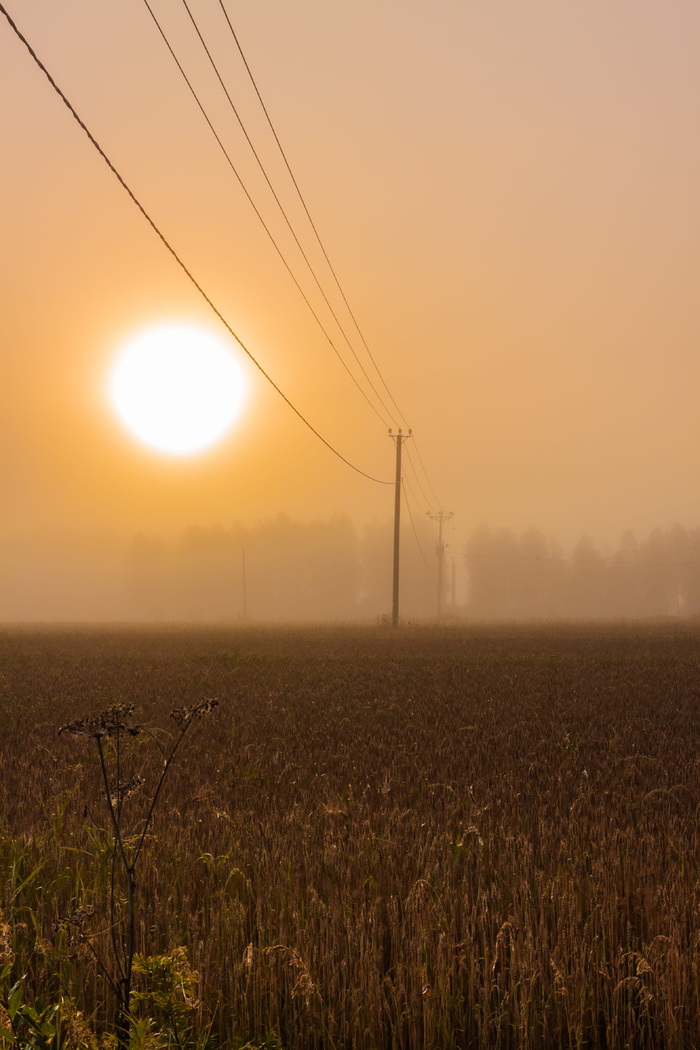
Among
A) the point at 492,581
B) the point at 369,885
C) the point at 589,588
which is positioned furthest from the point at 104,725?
the point at 589,588

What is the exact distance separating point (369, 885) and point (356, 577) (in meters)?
164

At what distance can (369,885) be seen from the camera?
16.6 ft

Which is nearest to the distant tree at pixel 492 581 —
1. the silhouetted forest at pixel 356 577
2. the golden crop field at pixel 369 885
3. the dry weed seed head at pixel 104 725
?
the silhouetted forest at pixel 356 577

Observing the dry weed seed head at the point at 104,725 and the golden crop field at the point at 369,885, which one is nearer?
the dry weed seed head at the point at 104,725

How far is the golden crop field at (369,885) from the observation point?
3633 millimetres

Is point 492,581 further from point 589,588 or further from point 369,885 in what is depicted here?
point 369,885

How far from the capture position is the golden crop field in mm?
3633

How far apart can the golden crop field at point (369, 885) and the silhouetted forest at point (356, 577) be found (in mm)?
143922

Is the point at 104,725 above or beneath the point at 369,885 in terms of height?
above

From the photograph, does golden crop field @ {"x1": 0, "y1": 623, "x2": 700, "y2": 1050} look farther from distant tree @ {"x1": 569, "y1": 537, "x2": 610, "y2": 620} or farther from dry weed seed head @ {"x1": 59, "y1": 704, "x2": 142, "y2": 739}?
distant tree @ {"x1": 569, "y1": 537, "x2": 610, "y2": 620}

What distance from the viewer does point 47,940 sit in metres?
4.14

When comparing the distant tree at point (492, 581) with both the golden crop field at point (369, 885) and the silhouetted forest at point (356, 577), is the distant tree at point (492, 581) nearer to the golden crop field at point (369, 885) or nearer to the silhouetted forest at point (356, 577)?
the silhouetted forest at point (356, 577)

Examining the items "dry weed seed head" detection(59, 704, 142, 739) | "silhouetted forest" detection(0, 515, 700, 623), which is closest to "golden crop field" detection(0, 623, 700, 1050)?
"dry weed seed head" detection(59, 704, 142, 739)

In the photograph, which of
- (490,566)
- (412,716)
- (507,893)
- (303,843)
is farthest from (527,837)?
(490,566)
